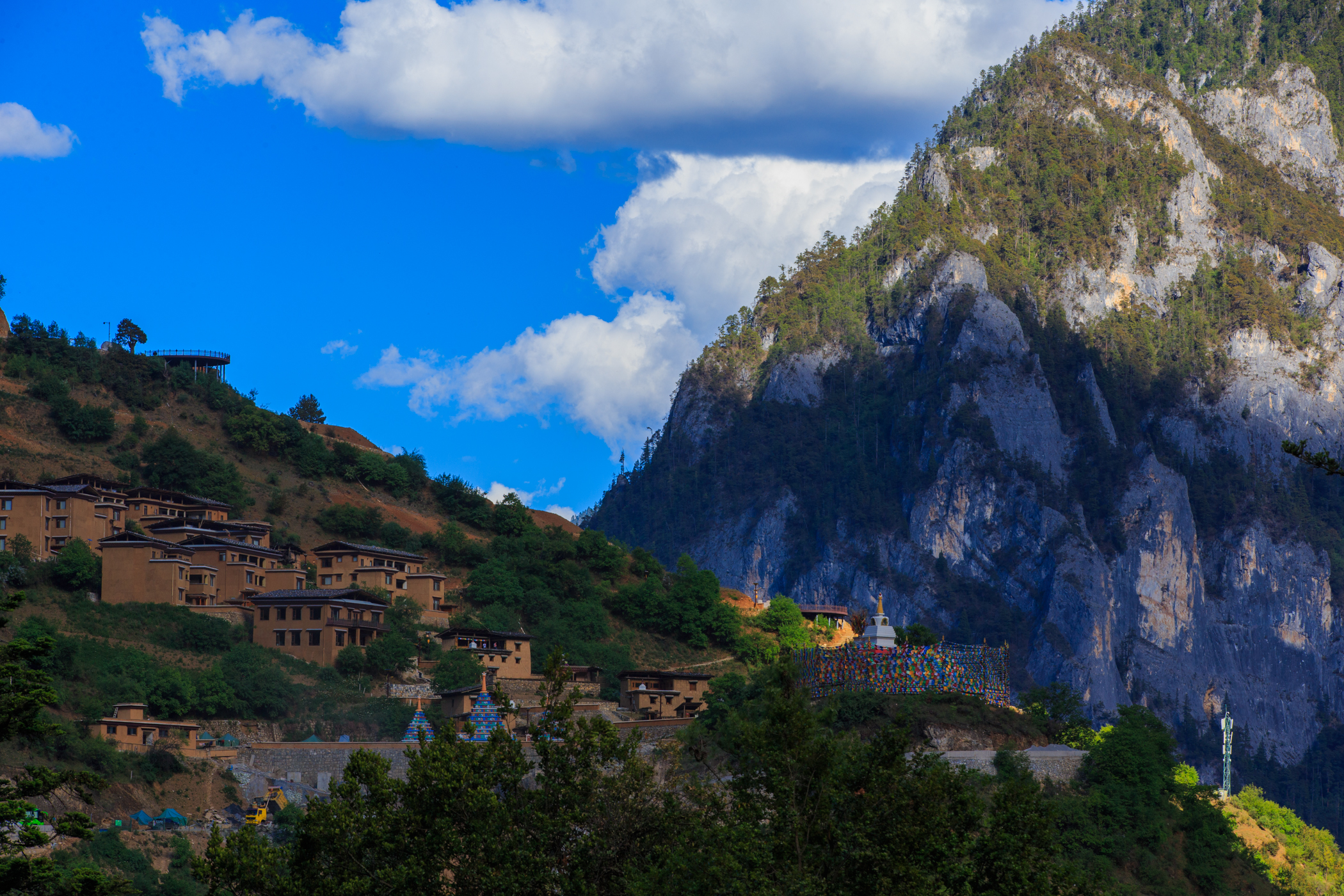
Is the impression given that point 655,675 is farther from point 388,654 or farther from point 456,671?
point 388,654

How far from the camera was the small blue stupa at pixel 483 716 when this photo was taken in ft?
234

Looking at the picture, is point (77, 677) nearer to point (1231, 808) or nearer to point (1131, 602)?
point (1231, 808)

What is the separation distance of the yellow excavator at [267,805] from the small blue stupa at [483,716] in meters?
8.15

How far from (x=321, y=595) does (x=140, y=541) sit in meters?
10.5

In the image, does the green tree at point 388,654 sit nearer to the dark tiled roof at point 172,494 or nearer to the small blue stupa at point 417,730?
the small blue stupa at point 417,730

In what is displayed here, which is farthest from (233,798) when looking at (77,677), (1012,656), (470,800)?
(1012,656)

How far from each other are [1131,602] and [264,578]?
12574 centimetres

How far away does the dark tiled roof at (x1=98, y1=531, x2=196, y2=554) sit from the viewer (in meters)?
87.7

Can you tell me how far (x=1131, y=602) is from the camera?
628 ft

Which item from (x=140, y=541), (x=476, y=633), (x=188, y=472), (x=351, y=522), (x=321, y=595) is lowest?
(x=476, y=633)

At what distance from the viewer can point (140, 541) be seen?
87.8m

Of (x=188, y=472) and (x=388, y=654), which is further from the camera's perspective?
(x=188, y=472)

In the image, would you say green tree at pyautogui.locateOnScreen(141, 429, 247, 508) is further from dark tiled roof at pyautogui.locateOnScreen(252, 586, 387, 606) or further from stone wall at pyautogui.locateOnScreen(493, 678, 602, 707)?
stone wall at pyautogui.locateOnScreen(493, 678, 602, 707)

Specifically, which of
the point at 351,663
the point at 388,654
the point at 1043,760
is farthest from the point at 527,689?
the point at 1043,760
